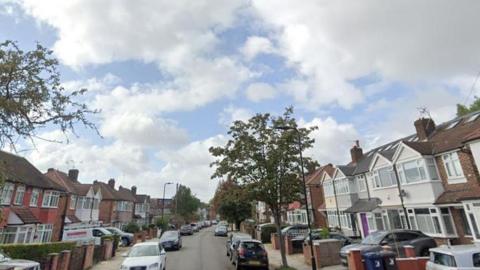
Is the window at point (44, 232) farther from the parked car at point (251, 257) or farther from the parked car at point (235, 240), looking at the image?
the parked car at point (251, 257)

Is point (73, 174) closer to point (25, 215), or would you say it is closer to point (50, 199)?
point (50, 199)

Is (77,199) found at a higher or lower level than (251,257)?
higher

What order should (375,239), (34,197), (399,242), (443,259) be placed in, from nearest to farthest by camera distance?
(443,259)
(399,242)
(375,239)
(34,197)

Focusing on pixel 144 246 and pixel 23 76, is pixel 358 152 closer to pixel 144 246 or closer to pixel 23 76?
pixel 144 246

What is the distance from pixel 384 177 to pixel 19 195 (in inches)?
1232

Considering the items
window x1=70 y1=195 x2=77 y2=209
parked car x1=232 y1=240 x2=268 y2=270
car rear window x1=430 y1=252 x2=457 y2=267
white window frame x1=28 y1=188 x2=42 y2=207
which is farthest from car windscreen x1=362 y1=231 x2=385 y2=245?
window x1=70 y1=195 x2=77 y2=209

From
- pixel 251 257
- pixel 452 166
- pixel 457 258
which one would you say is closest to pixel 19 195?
pixel 251 257

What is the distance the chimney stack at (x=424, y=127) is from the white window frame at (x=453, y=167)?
457 cm

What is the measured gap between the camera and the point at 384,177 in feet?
80.0

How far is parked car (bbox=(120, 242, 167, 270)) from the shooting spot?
39.8ft

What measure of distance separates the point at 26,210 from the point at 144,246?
18.0m

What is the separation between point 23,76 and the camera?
6121 millimetres

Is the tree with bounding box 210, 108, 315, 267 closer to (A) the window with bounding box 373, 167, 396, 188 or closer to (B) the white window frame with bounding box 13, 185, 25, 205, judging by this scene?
(A) the window with bounding box 373, 167, 396, 188

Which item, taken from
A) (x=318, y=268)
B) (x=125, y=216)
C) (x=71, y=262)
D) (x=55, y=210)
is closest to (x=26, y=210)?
(x=55, y=210)
